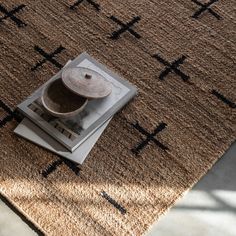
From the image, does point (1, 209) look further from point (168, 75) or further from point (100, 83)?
point (168, 75)

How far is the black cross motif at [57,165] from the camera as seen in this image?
1.14 metres

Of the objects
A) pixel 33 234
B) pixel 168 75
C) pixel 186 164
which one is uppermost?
pixel 168 75

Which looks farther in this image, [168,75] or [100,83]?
[168,75]

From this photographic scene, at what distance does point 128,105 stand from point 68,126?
18 centimetres

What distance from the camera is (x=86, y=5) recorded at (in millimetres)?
1423

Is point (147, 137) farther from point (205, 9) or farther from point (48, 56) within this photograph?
point (205, 9)

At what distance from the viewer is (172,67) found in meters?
1.33

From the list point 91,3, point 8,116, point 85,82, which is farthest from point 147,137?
point 91,3

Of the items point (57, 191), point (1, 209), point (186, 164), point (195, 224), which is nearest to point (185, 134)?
point (186, 164)

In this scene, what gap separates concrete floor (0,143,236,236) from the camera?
3.61 ft

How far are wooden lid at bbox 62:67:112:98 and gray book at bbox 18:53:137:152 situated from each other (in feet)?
0.13

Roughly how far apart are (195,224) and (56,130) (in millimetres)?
388

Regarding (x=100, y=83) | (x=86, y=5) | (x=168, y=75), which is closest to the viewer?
(x=100, y=83)

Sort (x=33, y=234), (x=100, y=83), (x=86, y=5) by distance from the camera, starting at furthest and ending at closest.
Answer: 1. (x=86, y=5)
2. (x=100, y=83)
3. (x=33, y=234)
